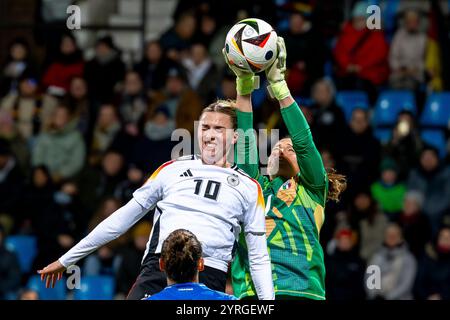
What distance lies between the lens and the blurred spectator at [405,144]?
1457cm

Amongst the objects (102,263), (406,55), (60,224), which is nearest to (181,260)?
(102,263)

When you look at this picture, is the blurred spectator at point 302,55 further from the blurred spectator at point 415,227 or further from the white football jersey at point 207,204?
the white football jersey at point 207,204

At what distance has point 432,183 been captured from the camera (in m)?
14.3

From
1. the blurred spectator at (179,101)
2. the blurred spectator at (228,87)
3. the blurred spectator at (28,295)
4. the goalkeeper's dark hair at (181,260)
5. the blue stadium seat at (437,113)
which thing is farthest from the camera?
the blue stadium seat at (437,113)

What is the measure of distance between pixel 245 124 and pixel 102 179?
7.48 metres

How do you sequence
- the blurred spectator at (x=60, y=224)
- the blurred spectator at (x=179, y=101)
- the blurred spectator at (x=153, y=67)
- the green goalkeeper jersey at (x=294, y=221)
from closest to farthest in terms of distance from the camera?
the green goalkeeper jersey at (x=294, y=221)
the blurred spectator at (x=60, y=224)
the blurred spectator at (x=179, y=101)
the blurred spectator at (x=153, y=67)

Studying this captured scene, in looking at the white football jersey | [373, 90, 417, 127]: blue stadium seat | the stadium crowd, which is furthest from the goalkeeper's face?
[373, 90, 417, 127]: blue stadium seat

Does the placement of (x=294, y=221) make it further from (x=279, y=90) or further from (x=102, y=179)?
(x=102, y=179)

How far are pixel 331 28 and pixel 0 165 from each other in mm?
4620

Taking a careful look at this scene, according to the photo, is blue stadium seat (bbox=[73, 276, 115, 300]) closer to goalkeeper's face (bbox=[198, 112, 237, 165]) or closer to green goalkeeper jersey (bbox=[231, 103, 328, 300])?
green goalkeeper jersey (bbox=[231, 103, 328, 300])

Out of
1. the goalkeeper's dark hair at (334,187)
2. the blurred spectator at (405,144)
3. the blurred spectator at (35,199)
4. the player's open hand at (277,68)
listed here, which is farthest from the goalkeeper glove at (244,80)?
the blurred spectator at (35,199)

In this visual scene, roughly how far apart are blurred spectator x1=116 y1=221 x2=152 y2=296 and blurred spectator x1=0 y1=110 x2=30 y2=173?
2.53 m

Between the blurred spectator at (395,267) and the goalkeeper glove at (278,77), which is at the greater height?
the goalkeeper glove at (278,77)

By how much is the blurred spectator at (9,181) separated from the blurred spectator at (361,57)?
4.21m
